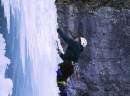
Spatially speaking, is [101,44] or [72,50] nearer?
[72,50]

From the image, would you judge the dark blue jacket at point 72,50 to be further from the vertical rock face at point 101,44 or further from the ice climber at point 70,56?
the vertical rock face at point 101,44

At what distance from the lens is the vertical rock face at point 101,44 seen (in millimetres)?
8234

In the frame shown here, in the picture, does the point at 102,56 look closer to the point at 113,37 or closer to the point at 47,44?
the point at 113,37

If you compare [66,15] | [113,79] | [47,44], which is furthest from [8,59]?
[113,79]

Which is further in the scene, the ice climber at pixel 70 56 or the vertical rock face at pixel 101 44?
the vertical rock face at pixel 101 44

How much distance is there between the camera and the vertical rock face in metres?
8.23

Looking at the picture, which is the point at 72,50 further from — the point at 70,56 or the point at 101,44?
the point at 101,44

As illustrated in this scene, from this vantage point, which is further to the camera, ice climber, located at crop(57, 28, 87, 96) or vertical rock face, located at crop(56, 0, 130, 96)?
vertical rock face, located at crop(56, 0, 130, 96)

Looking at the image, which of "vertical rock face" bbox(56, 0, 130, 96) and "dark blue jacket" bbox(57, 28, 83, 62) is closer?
"dark blue jacket" bbox(57, 28, 83, 62)

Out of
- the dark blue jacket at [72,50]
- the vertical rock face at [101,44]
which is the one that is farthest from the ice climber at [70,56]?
the vertical rock face at [101,44]

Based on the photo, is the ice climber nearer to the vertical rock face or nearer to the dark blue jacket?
the dark blue jacket

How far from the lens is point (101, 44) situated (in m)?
8.48

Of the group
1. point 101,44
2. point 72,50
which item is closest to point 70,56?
point 72,50

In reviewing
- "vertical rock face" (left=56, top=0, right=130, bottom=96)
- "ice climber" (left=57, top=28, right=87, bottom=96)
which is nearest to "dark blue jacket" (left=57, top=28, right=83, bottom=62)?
"ice climber" (left=57, top=28, right=87, bottom=96)
